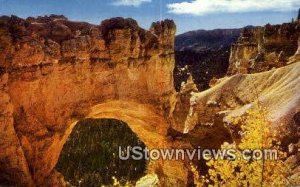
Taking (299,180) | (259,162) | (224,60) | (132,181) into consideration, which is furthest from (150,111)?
(224,60)

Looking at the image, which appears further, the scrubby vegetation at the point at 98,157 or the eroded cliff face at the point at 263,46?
the eroded cliff face at the point at 263,46

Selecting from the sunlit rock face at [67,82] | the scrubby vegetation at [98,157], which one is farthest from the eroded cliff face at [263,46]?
the sunlit rock face at [67,82]

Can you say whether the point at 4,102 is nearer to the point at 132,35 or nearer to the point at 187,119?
the point at 132,35

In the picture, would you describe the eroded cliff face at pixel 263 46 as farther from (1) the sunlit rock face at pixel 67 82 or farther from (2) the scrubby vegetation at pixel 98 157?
(1) the sunlit rock face at pixel 67 82

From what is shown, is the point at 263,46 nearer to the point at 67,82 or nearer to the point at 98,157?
the point at 98,157

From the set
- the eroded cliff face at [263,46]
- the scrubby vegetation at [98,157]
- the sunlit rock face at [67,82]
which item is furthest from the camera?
the eroded cliff face at [263,46]

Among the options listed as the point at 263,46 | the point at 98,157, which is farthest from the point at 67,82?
the point at 263,46

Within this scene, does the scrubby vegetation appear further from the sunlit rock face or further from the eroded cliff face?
the eroded cliff face
